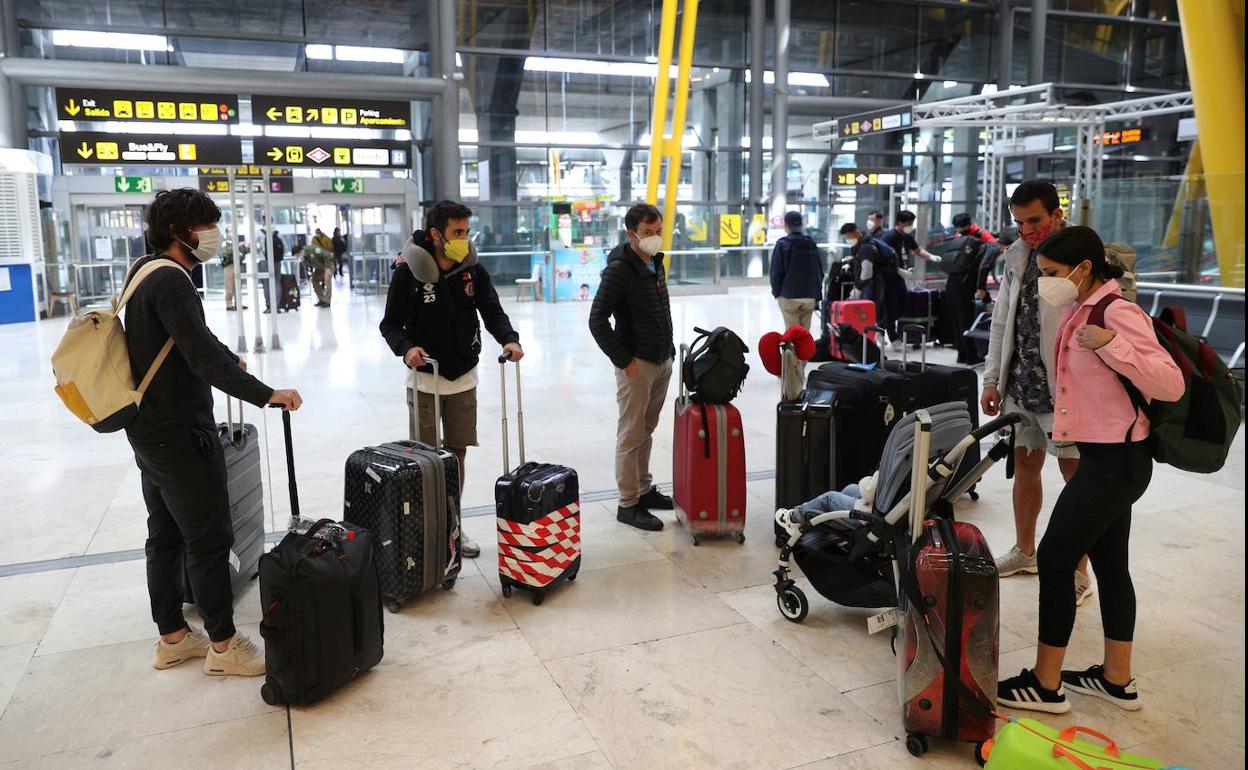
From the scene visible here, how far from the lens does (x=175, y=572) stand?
11.1 ft

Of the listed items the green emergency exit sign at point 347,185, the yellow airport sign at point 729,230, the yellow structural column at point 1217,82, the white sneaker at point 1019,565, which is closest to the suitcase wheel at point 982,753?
the white sneaker at point 1019,565

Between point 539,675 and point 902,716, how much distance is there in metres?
1.20

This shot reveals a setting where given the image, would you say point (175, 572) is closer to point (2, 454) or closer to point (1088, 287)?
point (1088, 287)

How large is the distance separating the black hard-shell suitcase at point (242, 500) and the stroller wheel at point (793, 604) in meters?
2.05

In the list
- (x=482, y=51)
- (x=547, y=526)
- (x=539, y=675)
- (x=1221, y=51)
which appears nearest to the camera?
(x=539, y=675)

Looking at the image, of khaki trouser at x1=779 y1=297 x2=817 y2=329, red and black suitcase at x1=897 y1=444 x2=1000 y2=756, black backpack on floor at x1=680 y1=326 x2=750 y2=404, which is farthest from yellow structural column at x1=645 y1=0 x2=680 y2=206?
red and black suitcase at x1=897 y1=444 x2=1000 y2=756

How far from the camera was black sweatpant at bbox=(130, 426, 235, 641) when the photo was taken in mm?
3137

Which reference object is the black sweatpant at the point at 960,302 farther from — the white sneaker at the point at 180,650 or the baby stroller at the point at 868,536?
the white sneaker at the point at 180,650

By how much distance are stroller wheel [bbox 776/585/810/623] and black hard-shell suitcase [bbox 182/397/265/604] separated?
2.05 meters

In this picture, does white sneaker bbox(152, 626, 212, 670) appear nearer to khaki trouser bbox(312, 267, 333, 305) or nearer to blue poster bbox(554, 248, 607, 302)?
khaki trouser bbox(312, 267, 333, 305)

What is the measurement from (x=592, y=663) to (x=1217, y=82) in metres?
11.2

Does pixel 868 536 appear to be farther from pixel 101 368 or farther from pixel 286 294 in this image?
pixel 286 294

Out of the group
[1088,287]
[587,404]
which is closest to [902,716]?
[1088,287]

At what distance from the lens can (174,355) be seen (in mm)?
3135
